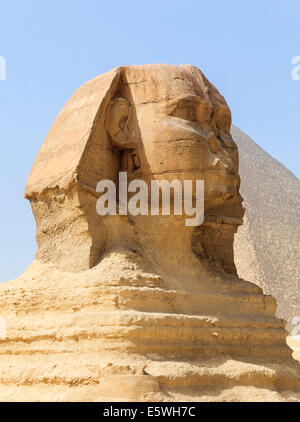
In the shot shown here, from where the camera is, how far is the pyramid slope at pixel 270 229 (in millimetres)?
97375

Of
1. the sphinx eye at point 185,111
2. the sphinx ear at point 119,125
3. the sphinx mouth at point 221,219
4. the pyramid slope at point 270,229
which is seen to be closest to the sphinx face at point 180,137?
the sphinx eye at point 185,111

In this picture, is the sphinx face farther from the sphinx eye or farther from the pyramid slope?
the pyramid slope

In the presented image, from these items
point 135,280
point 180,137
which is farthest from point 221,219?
point 135,280

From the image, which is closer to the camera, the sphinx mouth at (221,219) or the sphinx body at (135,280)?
the sphinx body at (135,280)

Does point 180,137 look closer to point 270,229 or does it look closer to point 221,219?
point 221,219

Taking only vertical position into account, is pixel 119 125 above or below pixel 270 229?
below

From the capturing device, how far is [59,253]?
7.41 m

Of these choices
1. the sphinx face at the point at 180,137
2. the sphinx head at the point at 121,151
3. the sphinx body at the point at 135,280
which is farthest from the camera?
the sphinx face at the point at 180,137

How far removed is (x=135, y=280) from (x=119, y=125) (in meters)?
1.67

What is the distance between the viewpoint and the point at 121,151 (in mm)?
7797

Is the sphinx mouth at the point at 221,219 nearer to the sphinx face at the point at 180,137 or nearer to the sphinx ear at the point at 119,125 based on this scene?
the sphinx face at the point at 180,137

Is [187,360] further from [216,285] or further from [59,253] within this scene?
[59,253]

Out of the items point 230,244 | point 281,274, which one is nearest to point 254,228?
point 281,274
